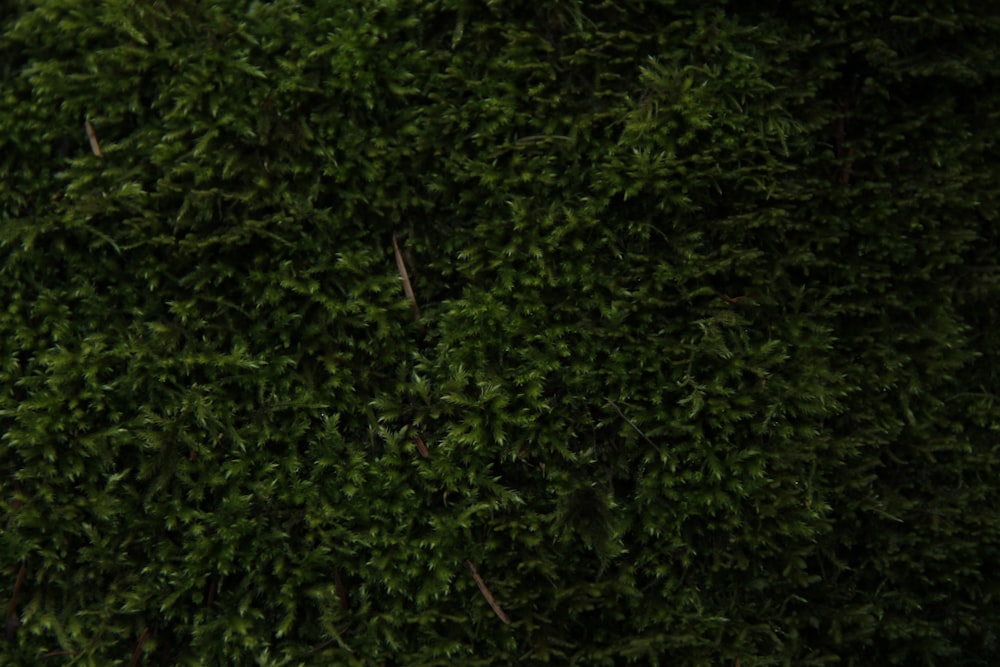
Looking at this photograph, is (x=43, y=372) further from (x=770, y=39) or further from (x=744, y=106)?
(x=770, y=39)

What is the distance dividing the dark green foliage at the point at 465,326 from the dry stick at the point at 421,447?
0.03 feet

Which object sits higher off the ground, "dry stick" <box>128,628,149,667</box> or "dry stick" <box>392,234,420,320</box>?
"dry stick" <box>392,234,420,320</box>

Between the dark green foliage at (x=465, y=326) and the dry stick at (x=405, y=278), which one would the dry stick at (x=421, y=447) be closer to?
the dark green foliage at (x=465, y=326)

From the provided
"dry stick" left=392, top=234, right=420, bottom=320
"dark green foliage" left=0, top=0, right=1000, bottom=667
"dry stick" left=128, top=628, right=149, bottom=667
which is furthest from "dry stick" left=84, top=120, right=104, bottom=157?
"dry stick" left=128, top=628, right=149, bottom=667

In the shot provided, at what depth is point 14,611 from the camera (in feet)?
6.33

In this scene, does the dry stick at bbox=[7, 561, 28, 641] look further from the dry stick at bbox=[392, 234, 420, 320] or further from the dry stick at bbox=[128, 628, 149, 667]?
the dry stick at bbox=[392, 234, 420, 320]

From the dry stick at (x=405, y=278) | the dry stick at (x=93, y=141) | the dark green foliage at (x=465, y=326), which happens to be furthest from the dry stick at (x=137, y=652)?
the dry stick at (x=93, y=141)

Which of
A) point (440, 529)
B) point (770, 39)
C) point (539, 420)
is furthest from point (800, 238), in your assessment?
point (440, 529)

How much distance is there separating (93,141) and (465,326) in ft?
3.70

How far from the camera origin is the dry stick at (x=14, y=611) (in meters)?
1.92

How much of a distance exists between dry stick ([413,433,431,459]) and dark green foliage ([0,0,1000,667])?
0.03ft

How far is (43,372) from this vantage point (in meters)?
1.93

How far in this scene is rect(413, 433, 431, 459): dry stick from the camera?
6.31 feet

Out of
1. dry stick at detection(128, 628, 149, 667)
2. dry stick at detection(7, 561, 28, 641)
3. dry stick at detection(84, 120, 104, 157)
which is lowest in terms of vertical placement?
dry stick at detection(128, 628, 149, 667)
